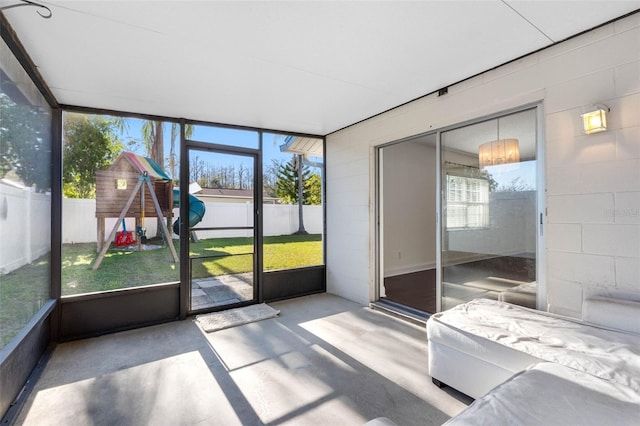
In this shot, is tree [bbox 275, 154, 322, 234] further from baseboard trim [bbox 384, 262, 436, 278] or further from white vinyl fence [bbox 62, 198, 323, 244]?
baseboard trim [bbox 384, 262, 436, 278]

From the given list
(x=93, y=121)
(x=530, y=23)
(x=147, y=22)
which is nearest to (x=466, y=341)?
(x=530, y=23)

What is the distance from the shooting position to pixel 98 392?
214cm

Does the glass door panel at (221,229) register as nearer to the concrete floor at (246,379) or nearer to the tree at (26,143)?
the concrete floor at (246,379)

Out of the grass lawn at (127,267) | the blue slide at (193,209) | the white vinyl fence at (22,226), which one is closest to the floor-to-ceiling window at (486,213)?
the grass lawn at (127,267)

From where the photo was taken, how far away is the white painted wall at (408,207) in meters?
5.72

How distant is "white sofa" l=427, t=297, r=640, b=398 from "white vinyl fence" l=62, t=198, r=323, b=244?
8.96ft

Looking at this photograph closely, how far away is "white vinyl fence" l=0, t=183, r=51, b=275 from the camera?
1.97 meters

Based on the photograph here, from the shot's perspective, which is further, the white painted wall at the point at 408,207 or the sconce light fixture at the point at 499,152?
the white painted wall at the point at 408,207

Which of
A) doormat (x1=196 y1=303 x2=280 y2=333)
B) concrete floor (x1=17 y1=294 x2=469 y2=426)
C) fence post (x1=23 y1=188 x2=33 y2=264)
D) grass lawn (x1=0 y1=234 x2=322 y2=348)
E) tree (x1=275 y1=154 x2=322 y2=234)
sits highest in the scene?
tree (x1=275 y1=154 x2=322 y2=234)

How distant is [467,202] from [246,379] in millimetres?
2558

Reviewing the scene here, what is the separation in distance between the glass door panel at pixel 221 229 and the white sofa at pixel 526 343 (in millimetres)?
2731

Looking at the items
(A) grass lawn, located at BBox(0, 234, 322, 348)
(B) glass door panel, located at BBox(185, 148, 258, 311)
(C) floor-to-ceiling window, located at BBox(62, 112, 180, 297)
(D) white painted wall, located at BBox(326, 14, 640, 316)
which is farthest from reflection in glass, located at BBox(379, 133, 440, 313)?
(C) floor-to-ceiling window, located at BBox(62, 112, 180, 297)

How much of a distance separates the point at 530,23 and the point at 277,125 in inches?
116

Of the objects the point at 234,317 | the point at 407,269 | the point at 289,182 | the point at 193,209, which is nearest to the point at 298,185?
the point at 289,182
